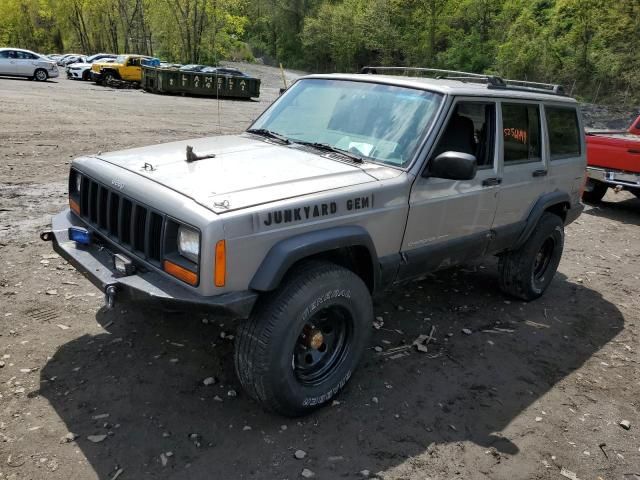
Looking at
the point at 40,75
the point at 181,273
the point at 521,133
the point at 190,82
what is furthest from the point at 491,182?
the point at 40,75

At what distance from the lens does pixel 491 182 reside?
4133mm

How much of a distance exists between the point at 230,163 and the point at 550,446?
8.60ft

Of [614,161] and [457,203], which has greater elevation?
[457,203]

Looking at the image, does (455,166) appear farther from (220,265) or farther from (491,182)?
(220,265)

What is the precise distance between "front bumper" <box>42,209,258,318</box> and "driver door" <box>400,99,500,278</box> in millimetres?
1374

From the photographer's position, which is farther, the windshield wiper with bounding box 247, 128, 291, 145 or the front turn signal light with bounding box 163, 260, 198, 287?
the windshield wiper with bounding box 247, 128, 291, 145

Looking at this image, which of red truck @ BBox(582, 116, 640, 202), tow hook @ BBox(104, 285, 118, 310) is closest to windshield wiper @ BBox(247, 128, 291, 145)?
tow hook @ BBox(104, 285, 118, 310)

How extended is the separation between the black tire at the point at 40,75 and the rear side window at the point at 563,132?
30057mm

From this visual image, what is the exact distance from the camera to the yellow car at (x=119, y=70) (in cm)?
2894

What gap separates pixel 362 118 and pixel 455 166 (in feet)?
2.79

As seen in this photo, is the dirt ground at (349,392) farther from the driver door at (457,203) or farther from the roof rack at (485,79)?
the roof rack at (485,79)

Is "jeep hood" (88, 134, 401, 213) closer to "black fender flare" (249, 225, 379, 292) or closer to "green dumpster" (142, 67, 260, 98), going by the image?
"black fender flare" (249, 225, 379, 292)

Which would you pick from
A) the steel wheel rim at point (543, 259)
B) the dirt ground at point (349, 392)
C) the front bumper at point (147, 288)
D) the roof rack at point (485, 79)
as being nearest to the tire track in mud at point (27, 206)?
the dirt ground at point (349, 392)

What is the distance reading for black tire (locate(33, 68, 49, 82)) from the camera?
93.0ft
